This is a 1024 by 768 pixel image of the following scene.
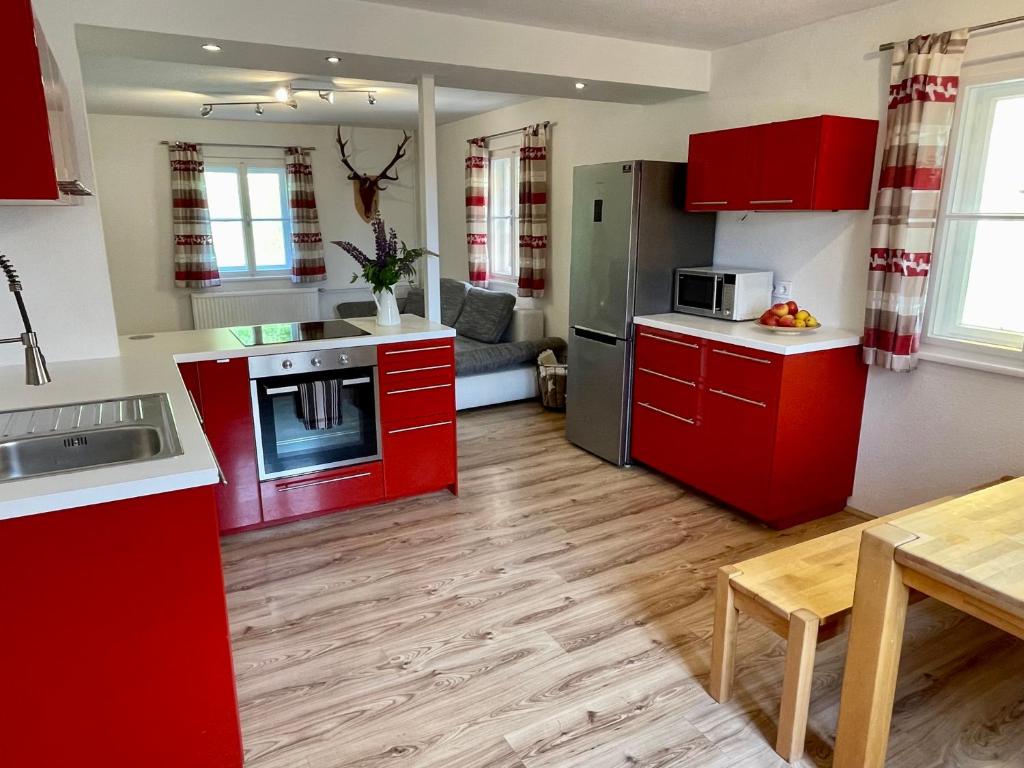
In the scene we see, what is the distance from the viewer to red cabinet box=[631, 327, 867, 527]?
120 inches

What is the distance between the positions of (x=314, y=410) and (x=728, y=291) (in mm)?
2178

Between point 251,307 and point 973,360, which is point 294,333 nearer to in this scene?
point 973,360

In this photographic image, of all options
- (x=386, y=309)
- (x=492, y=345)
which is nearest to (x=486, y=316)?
(x=492, y=345)

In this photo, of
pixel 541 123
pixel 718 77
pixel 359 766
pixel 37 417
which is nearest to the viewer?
pixel 359 766

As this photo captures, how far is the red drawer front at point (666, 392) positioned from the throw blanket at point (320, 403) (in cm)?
169

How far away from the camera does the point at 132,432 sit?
6.22 ft

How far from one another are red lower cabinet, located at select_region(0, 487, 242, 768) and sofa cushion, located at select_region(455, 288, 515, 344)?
400cm

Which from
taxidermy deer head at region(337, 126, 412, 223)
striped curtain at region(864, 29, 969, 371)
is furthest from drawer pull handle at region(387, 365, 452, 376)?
taxidermy deer head at region(337, 126, 412, 223)

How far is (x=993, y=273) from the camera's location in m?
2.78

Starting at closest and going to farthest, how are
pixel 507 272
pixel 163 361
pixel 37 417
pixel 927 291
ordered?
pixel 37 417 < pixel 163 361 < pixel 927 291 < pixel 507 272

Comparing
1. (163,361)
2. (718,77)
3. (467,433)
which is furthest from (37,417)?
(718,77)

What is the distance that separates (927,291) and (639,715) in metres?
2.24

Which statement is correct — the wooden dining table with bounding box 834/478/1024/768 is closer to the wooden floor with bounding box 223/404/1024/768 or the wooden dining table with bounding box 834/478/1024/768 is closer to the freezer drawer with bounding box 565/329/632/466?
the wooden floor with bounding box 223/404/1024/768

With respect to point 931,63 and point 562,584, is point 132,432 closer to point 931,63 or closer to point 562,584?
point 562,584
